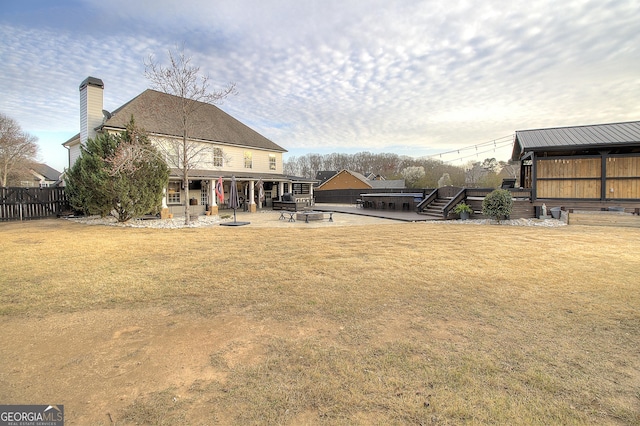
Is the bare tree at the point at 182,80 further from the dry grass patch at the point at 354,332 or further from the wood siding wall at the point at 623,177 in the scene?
the wood siding wall at the point at 623,177

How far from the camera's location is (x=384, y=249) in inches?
307

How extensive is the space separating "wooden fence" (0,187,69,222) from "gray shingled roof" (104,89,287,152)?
5.31m

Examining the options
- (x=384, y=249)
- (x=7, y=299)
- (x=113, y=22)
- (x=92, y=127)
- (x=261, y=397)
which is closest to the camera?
(x=261, y=397)

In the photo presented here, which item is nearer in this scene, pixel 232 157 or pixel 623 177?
pixel 623 177

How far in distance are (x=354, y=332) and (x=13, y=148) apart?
156 feet

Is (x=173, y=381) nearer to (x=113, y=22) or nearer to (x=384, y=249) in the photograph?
(x=384, y=249)

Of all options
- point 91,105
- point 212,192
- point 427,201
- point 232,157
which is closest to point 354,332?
point 427,201

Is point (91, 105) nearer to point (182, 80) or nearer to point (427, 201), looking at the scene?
point (182, 80)

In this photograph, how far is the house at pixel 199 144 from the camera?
1681 cm

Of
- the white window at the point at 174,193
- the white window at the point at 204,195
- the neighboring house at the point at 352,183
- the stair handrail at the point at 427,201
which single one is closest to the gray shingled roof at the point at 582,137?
the stair handrail at the point at 427,201

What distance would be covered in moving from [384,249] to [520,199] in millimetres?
11288

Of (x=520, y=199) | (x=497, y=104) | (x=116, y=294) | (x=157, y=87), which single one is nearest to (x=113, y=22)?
(x=157, y=87)

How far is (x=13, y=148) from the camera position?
3378 centimetres

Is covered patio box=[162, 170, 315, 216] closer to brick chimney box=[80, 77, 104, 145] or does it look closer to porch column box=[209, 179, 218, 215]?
porch column box=[209, 179, 218, 215]
